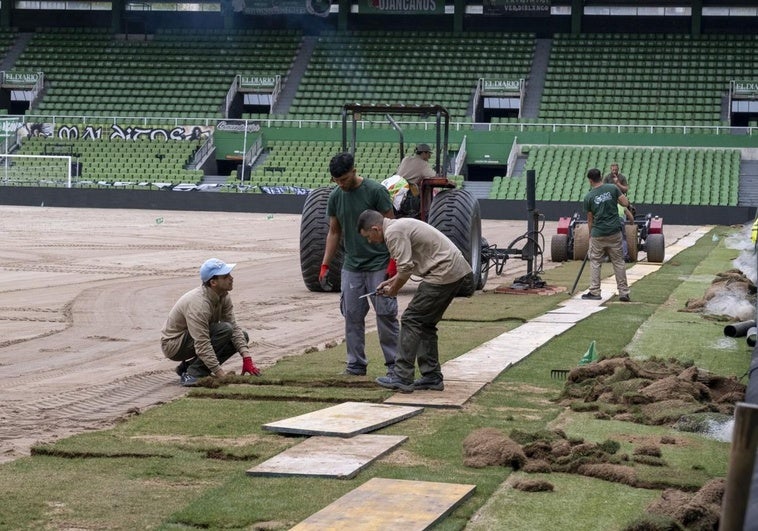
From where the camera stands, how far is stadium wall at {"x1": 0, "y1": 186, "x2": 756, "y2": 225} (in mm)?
44812

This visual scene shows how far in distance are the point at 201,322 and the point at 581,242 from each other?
16632 mm

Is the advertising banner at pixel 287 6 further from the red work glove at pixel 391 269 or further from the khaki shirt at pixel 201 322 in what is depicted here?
the khaki shirt at pixel 201 322

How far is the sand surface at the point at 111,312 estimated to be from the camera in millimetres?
9156

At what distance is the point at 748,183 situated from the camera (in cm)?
4712

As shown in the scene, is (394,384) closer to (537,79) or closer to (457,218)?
(457,218)

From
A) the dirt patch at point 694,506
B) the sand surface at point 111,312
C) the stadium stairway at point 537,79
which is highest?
the stadium stairway at point 537,79

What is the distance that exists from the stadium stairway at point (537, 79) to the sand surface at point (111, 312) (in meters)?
21.5

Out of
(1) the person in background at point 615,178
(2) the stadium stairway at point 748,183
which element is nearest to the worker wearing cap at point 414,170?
(1) the person in background at point 615,178

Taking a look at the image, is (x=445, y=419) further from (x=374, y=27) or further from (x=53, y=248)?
(x=374, y=27)

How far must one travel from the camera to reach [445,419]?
8.58m

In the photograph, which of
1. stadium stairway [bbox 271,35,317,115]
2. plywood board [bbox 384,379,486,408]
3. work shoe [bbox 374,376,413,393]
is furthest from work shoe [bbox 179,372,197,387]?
stadium stairway [bbox 271,35,317,115]

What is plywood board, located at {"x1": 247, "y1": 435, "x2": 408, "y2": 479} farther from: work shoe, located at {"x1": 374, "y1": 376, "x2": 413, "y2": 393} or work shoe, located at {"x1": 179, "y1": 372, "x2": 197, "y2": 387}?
work shoe, located at {"x1": 179, "y1": 372, "x2": 197, "y2": 387}

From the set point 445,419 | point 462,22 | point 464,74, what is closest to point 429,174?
point 445,419

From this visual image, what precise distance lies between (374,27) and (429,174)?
1719 inches
